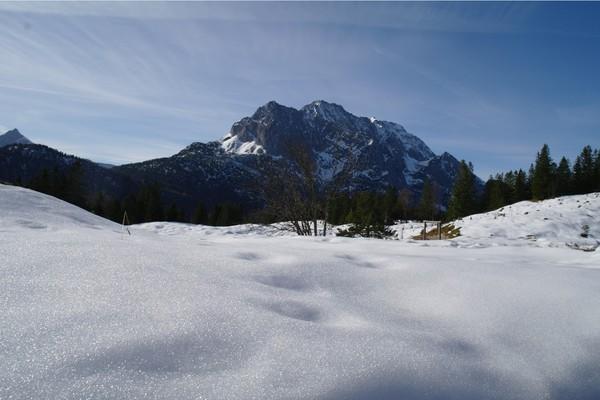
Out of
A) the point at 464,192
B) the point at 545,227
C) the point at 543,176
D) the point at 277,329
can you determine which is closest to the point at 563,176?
the point at 543,176

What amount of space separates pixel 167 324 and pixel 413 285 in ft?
4.68

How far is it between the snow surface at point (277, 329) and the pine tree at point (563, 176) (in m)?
57.1

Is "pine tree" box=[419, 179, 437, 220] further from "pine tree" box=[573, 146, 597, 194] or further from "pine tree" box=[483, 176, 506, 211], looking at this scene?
"pine tree" box=[573, 146, 597, 194]

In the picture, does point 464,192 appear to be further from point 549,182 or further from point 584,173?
point 584,173

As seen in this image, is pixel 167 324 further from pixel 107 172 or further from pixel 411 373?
pixel 107 172

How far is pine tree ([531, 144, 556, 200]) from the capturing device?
42.8 meters

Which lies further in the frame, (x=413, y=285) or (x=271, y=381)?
(x=413, y=285)

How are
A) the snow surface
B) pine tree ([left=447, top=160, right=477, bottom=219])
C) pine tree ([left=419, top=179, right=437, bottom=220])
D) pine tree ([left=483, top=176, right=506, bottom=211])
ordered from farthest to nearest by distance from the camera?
pine tree ([left=419, top=179, right=437, bottom=220]), pine tree ([left=483, top=176, right=506, bottom=211]), pine tree ([left=447, top=160, right=477, bottom=219]), the snow surface

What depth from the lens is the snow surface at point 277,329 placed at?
939 millimetres

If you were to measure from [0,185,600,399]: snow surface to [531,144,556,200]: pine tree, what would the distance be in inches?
2022

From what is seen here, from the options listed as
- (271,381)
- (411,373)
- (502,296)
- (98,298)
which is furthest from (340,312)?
(98,298)

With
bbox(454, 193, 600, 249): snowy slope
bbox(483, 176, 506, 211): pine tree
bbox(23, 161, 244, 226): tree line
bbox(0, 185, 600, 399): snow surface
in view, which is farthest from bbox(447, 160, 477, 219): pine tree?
bbox(0, 185, 600, 399): snow surface

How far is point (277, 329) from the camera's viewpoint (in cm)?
125

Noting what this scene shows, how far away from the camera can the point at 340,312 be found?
1.54m
